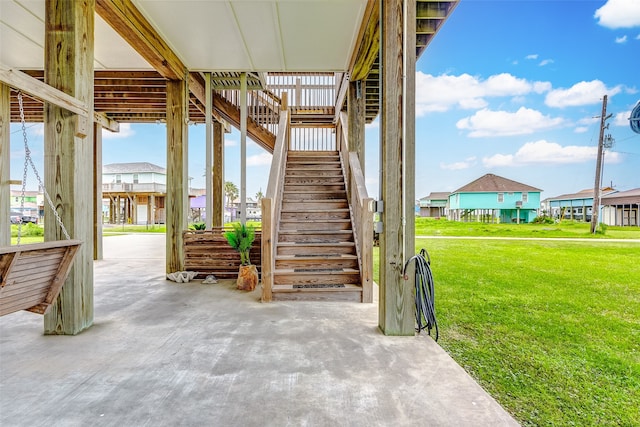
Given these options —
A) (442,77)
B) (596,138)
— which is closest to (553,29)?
(596,138)

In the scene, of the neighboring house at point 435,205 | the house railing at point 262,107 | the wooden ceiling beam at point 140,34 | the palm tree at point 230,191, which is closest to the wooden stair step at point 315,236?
the wooden ceiling beam at point 140,34

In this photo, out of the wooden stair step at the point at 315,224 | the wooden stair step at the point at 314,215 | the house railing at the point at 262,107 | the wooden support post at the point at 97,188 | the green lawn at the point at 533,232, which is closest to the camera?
the wooden stair step at the point at 315,224

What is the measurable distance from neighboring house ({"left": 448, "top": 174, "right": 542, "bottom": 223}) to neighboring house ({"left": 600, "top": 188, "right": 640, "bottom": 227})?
4271 mm

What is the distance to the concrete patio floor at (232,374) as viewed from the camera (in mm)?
1654

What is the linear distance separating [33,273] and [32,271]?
0.09ft

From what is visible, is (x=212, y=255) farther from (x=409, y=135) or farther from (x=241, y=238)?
(x=409, y=135)

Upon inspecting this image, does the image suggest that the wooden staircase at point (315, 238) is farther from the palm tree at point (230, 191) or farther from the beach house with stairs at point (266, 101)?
the palm tree at point (230, 191)

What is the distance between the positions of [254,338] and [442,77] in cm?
1988

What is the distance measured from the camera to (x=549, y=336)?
9.64 feet

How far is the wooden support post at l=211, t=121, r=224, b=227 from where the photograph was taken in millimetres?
8305

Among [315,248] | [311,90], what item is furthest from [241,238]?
[311,90]

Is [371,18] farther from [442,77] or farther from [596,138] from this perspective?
[442,77]

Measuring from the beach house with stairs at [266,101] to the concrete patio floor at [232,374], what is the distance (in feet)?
1.43

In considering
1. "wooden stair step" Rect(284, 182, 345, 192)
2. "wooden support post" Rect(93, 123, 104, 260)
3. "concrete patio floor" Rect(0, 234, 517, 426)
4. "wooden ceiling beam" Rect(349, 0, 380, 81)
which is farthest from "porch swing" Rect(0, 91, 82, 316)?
"wooden support post" Rect(93, 123, 104, 260)
